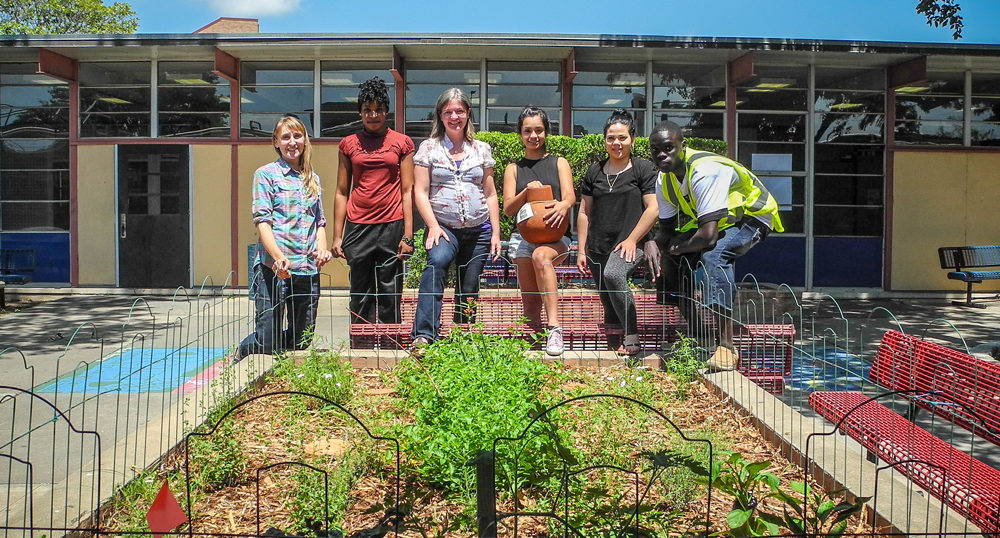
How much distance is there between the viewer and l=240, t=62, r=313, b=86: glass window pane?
46.3 feet

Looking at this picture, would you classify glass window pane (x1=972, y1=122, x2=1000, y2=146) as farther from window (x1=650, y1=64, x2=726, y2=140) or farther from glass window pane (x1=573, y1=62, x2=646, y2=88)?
glass window pane (x1=573, y1=62, x2=646, y2=88)

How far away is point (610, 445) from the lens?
377 cm

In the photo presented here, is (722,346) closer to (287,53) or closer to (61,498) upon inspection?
(61,498)

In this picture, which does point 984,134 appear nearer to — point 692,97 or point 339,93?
point 692,97

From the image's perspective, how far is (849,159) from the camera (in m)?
14.5

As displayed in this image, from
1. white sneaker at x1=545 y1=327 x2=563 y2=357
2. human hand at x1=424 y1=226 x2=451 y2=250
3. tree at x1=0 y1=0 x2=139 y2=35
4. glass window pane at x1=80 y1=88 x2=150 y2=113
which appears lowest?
white sneaker at x1=545 y1=327 x2=563 y2=357

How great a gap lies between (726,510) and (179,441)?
2.52 m

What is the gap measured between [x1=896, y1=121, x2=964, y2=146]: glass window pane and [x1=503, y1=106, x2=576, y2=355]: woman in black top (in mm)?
10697

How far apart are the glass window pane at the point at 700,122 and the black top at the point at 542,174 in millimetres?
8547

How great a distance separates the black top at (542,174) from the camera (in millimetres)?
6160

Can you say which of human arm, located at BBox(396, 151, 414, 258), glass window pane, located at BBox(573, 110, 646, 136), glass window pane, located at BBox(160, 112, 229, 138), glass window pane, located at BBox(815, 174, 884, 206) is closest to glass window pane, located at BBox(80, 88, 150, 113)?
glass window pane, located at BBox(160, 112, 229, 138)

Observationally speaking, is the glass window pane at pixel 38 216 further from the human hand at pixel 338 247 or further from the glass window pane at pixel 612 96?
the human hand at pixel 338 247

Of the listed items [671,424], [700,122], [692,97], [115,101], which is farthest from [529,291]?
[115,101]

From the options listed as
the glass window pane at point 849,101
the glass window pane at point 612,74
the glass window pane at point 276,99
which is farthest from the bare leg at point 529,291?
the glass window pane at point 849,101
